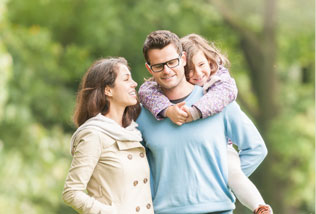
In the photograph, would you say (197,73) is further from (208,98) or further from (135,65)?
(135,65)

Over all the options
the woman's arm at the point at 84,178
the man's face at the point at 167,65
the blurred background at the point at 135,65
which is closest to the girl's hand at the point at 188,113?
the man's face at the point at 167,65

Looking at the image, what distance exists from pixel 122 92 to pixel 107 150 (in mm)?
287

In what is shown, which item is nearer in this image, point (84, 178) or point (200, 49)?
point (84, 178)

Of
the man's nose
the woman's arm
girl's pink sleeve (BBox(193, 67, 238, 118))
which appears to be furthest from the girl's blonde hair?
the woman's arm

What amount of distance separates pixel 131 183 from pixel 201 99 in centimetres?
50

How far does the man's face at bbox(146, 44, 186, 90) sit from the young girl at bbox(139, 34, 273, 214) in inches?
3.6

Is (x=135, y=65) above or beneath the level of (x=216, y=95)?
above

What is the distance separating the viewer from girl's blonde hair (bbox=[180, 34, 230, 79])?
3156 millimetres

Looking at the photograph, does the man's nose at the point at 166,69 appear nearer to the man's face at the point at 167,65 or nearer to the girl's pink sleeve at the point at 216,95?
the man's face at the point at 167,65

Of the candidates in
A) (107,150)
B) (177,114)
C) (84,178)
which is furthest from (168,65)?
(84,178)

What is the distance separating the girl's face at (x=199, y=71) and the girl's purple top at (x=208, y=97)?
0.12ft

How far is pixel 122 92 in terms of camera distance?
2918 mm

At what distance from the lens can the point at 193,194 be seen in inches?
113

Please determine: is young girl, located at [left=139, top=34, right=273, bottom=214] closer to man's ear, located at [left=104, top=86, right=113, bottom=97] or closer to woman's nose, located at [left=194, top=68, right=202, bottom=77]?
woman's nose, located at [left=194, top=68, right=202, bottom=77]
